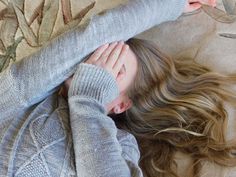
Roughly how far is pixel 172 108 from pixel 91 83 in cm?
22

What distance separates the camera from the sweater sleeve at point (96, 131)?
0.91 m

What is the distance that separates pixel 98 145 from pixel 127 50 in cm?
24

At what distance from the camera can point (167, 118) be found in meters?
1.10

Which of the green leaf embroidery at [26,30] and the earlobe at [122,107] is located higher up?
the green leaf embroidery at [26,30]

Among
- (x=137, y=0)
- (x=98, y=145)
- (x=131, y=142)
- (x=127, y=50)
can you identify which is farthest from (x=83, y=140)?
(x=137, y=0)

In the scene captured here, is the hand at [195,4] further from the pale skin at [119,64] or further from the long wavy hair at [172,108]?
the long wavy hair at [172,108]

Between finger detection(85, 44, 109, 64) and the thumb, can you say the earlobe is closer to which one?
finger detection(85, 44, 109, 64)

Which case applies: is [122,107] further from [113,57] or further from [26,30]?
[26,30]

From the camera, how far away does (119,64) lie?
1032 millimetres

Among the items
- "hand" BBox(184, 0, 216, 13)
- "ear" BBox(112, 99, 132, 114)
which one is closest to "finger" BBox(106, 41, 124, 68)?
"ear" BBox(112, 99, 132, 114)

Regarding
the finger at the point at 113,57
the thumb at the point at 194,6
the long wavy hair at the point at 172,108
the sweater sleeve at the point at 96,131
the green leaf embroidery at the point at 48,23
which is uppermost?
the green leaf embroidery at the point at 48,23

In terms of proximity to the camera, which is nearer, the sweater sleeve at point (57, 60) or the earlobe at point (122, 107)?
the sweater sleeve at point (57, 60)

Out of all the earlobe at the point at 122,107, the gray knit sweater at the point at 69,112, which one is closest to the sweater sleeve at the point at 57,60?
the gray knit sweater at the point at 69,112

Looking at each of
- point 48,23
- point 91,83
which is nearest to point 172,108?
point 91,83
